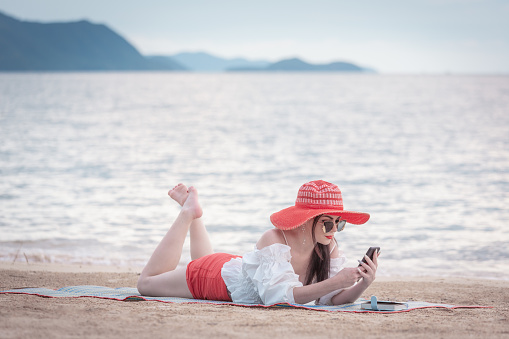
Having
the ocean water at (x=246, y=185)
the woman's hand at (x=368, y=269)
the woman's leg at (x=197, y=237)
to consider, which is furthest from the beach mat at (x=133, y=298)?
the ocean water at (x=246, y=185)

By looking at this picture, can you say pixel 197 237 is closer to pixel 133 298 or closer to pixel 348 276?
pixel 133 298

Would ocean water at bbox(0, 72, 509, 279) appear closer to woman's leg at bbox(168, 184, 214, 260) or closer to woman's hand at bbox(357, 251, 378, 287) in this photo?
woman's leg at bbox(168, 184, 214, 260)

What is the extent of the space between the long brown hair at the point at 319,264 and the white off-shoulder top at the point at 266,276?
10 centimetres

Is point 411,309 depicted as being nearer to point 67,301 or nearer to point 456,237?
point 67,301

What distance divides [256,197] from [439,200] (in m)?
4.05

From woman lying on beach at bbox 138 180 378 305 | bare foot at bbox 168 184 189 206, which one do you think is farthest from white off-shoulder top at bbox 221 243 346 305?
bare foot at bbox 168 184 189 206

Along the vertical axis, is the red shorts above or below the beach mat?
above

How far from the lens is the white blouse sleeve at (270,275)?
13.8 ft

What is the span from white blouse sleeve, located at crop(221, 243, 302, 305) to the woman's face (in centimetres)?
25

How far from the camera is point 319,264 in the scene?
4496 millimetres

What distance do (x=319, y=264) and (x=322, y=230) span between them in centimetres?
36

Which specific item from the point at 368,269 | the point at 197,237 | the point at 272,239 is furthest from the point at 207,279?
the point at 368,269

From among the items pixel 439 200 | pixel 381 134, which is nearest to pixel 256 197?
pixel 439 200

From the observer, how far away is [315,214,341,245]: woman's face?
4.22 metres
